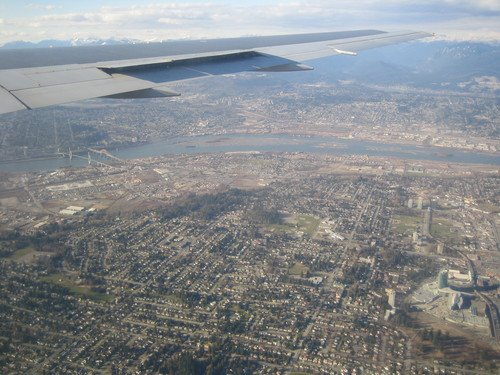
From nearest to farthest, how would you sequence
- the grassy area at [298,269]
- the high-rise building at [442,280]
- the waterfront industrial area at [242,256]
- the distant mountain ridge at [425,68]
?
the waterfront industrial area at [242,256] → the high-rise building at [442,280] → the grassy area at [298,269] → the distant mountain ridge at [425,68]

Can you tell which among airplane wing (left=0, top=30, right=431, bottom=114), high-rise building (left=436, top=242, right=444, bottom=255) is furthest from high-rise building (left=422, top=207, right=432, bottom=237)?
airplane wing (left=0, top=30, right=431, bottom=114)

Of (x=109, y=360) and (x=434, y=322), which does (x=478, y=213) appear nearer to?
(x=434, y=322)

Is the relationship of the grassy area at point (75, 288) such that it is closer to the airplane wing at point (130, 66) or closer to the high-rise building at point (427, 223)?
the airplane wing at point (130, 66)

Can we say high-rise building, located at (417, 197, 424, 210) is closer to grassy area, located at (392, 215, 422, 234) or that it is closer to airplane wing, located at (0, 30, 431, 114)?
grassy area, located at (392, 215, 422, 234)

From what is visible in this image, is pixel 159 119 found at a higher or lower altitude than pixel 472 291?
higher

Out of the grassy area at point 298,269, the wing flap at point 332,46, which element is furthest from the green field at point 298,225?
the wing flap at point 332,46

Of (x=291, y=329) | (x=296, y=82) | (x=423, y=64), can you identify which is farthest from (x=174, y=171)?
(x=423, y=64)

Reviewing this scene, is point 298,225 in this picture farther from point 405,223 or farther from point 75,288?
point 75,288
